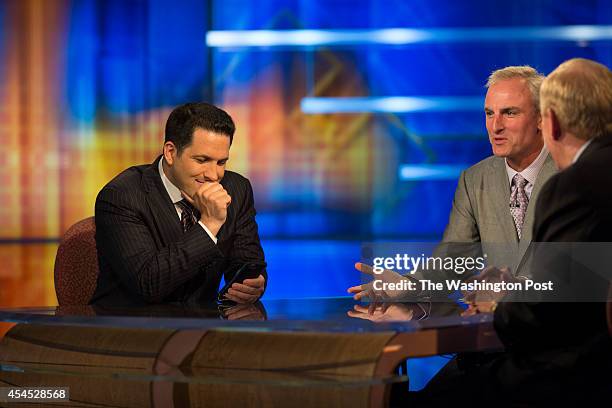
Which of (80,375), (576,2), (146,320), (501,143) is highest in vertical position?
(576,2)

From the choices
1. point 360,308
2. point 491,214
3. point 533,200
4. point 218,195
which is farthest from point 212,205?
point 533,200

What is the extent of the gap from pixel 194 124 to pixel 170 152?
0.40 feet

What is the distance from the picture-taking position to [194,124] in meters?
2.97

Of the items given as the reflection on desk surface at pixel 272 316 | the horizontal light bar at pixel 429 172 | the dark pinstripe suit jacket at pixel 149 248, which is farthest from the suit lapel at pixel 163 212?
the horizontal light bar at pixel 429 172

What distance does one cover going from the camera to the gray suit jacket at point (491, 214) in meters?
2.98

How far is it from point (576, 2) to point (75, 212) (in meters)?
2.93

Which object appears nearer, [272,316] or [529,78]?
[272,316]

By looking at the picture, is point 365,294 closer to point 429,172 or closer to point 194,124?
point 194,124

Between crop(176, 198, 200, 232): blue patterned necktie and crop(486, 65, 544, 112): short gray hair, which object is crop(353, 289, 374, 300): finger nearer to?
crop(176, 198, 200, 232): blue patterned necktie

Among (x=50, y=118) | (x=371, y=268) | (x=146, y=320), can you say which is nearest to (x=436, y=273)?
(x=371, y=268)

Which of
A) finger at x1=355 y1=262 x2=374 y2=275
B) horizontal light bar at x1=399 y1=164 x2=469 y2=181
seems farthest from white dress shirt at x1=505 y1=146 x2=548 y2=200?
horizontal light bar at x1=399 y1=164 x2=469 y2=181

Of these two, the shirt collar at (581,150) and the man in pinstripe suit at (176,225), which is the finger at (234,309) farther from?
the shirt collar at (581,150)

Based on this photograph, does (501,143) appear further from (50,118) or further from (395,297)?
(50,118)

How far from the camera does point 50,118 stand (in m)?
5.14
